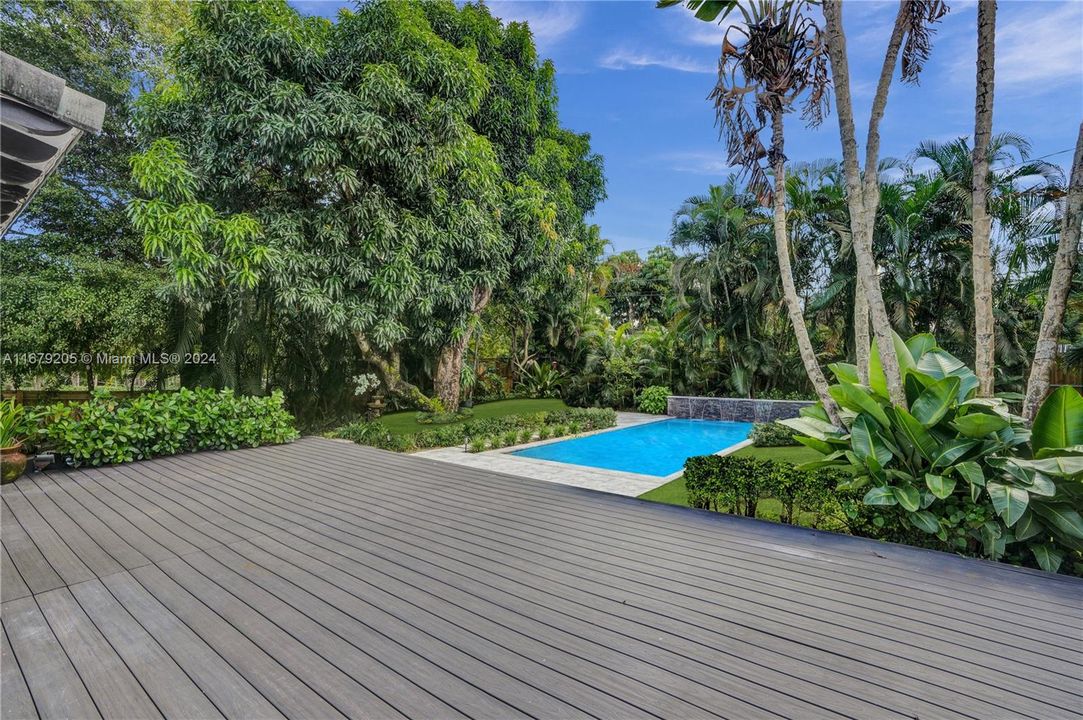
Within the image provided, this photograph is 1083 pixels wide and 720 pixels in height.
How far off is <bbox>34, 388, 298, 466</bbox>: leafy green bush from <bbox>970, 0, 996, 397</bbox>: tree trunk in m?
7.89

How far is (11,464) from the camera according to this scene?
483 cm

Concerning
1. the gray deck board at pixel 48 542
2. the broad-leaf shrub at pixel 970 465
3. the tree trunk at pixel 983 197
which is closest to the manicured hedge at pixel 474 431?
the gray deck board at pixel 48 542

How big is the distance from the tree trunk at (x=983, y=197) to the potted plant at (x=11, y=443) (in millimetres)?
8637

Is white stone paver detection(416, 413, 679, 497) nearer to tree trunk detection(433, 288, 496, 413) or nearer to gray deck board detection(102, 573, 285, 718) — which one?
tree trunk detection(433, 288, 496, 413)

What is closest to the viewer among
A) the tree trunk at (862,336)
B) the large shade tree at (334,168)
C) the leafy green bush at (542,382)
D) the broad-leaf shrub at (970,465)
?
the broad-leaf shrub at (970,465)

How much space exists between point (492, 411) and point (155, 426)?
7.60m

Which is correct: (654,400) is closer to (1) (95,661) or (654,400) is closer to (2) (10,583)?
(2) (10,583)

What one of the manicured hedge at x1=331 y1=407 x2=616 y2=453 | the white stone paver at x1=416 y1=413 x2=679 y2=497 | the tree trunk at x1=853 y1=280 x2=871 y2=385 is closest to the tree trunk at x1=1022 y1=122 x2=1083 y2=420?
the tree trunk at x1=853 y1=280 x2=871 y2=385

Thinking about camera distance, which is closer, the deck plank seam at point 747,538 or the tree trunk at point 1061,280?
the deck plank seam at point 747,538

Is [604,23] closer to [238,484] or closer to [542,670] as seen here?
[238,484]

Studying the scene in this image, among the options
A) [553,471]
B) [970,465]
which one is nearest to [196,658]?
[970,465]

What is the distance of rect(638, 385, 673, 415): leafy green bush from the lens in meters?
13.7

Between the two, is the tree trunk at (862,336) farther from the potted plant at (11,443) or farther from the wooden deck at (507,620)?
the potted plant at (11,443)

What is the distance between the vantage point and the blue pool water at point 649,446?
7980 millimetres
